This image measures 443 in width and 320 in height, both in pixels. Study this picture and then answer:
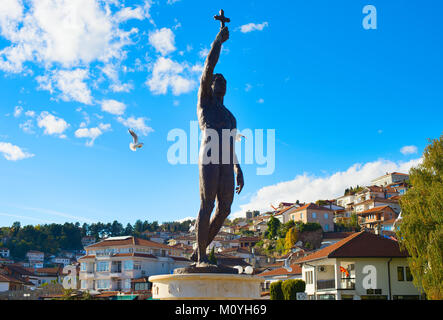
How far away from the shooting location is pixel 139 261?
187 ft

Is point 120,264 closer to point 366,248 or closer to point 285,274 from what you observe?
point 285,274

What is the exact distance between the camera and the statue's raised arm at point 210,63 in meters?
6.97

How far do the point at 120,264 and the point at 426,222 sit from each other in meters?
41.0

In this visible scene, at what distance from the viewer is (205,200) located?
6.84 meters

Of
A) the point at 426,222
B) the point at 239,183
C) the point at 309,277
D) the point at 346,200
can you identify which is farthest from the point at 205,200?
the point at 346,200

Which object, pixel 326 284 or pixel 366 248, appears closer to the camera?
pixel 366 248

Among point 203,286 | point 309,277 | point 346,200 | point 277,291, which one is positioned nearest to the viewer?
point 203,286

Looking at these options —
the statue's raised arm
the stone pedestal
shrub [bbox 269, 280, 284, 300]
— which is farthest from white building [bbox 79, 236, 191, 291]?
the stone pedestal

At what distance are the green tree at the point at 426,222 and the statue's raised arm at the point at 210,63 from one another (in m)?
22.5

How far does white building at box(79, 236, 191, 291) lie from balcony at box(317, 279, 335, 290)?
25257 mm

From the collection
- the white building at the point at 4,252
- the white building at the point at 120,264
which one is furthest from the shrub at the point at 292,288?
the white building at the point at 4,252

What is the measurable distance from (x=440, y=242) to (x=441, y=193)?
2772 mm

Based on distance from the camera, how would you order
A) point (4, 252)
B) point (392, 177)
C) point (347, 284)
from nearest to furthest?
point (347, 284) → point (4, 252) → point (392, 177)
